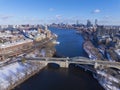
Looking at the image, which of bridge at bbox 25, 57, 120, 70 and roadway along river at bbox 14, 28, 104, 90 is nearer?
roadway along river at bbox 14, 28, 104, 90

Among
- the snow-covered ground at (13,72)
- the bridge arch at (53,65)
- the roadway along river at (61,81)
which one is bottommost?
the roadway along river at (61,81)

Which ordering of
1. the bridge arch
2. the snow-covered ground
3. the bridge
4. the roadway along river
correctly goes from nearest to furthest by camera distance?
the snow-covered ground → the roadway along river → the bridge → the bridge arch

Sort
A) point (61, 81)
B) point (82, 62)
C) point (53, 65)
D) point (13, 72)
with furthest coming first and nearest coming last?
point (53, 65) < point (82, 62) < point (13, 72) < point (61, 81)

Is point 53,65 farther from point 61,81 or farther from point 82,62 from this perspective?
point 61,81

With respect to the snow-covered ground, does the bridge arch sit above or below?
below

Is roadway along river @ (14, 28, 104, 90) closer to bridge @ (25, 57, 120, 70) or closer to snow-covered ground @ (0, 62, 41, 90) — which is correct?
snow-covered ground @ (0, 62, 41, 90)

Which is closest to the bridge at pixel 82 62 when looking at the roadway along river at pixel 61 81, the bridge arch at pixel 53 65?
the bridge arch at pixel 53 65

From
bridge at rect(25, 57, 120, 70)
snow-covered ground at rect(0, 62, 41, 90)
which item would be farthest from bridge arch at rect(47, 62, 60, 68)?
snow-covered ground at rect(0, 62, 41, 90)

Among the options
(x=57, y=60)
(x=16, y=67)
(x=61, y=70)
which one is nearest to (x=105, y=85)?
(x=61, y=70)

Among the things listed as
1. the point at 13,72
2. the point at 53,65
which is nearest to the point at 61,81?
the point at 13,72

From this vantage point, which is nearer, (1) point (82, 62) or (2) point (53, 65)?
(1) point (82, 62)

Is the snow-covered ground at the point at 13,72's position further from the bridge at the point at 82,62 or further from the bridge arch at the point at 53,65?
the bridge arch at the point at 53,65
